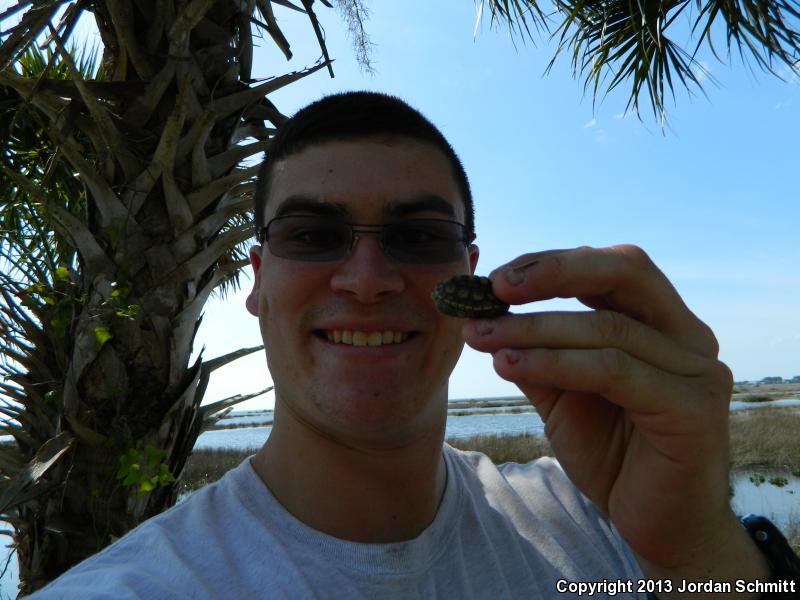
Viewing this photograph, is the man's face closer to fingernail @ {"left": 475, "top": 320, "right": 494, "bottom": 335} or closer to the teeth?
the teeth

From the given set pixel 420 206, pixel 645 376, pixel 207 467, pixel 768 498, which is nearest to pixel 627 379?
pixel 645 376

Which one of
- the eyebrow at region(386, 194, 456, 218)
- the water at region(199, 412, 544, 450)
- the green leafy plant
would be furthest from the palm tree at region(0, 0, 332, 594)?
the water at region(199, 412, 544, 450)

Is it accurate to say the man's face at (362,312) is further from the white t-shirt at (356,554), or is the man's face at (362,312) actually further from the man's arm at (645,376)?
the man's arm at (645,376)

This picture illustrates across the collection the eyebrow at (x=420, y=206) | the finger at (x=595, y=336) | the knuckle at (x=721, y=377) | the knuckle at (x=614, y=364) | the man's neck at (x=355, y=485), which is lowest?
the man's neck at (x=355, y=485)

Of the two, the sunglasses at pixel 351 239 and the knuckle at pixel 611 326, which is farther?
the sunglasses at pixel 351 239

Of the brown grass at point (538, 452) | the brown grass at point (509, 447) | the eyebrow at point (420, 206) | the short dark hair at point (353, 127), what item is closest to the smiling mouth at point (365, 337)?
the eyebrow at point (420, 206)

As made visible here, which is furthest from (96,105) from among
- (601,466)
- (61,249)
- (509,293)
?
(601,466)

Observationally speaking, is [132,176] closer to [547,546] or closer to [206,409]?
[206,409]
